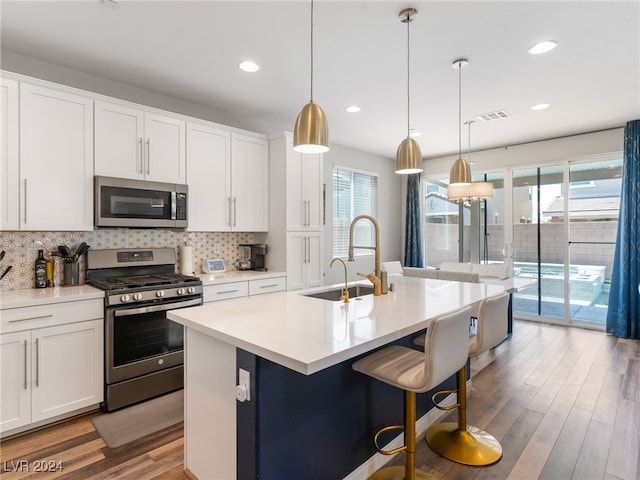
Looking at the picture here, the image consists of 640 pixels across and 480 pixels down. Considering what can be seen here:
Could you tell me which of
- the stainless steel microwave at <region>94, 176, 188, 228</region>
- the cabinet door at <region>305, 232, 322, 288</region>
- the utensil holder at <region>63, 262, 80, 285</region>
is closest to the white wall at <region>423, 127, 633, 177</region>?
the cabinet door at <region>305, 232, 322, 288</region>

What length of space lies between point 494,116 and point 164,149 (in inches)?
144

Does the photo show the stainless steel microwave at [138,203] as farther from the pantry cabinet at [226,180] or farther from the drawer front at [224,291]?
the drawer front at [224,291]

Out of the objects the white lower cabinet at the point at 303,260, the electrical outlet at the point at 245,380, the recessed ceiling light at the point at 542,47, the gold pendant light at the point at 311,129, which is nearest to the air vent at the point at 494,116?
the recessed ceiling light at the point at 542,47

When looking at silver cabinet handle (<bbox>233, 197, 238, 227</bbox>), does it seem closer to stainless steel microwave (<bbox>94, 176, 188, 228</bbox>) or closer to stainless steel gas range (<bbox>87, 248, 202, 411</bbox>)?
stainless steel microwave (<bbox>94, 176, 188, 228</bbox>)

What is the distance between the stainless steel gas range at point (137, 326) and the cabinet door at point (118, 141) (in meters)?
0.74

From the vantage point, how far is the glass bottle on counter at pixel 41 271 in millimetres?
2793

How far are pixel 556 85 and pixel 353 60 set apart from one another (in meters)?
2.02

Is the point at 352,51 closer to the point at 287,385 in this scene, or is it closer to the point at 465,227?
the point at 287,385

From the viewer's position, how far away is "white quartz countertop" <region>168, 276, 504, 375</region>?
1.31 m

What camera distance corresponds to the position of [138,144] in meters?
3.11

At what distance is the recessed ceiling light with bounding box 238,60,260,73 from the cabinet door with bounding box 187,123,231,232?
848 mm

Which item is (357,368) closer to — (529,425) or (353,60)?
(529,425)

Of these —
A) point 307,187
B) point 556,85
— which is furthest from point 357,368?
point 556,85

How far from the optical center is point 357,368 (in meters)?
1.82
